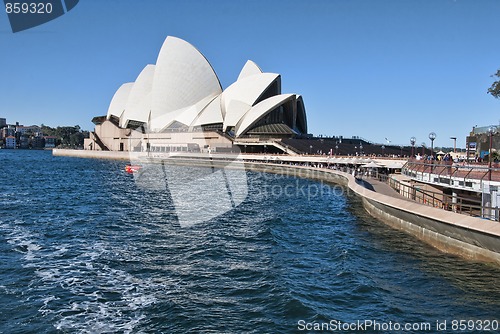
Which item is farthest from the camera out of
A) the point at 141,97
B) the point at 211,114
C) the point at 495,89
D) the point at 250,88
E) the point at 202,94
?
the point at 141,97

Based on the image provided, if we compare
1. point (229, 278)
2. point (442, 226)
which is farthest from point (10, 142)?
point (442, 226)

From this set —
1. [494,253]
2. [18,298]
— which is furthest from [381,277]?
[18,298]

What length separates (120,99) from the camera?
97.2 metres

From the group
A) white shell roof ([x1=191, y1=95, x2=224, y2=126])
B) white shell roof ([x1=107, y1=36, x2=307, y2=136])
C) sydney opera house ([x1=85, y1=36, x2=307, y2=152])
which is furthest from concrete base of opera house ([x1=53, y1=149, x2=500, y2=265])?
white shell roof ([x1=191, y1=95, x2=224, y2=126])

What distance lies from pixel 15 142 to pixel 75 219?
174 metres

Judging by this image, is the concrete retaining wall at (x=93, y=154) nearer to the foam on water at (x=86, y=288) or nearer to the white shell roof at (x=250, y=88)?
the white shell roof at (x=250, y=88)

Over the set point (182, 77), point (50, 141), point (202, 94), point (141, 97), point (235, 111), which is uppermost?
point (182, 77)

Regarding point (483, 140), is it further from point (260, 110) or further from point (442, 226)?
point (260, 110)

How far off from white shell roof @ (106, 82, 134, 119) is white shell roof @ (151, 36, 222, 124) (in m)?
18.0

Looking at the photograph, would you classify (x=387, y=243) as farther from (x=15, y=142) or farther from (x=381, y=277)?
(x=15, y=142)

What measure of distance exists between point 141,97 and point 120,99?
10583 mm

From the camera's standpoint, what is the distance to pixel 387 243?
13.7m

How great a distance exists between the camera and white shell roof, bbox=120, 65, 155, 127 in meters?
87.1

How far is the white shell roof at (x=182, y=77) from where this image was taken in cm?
7694
